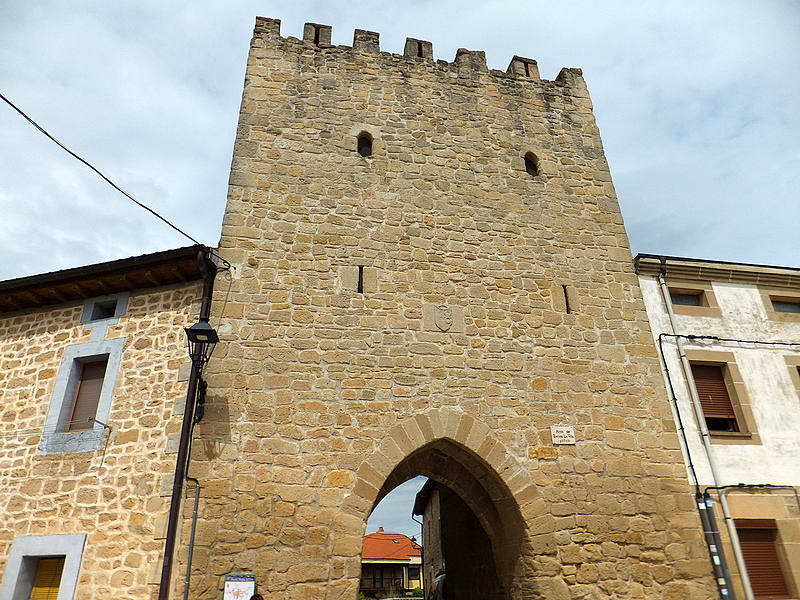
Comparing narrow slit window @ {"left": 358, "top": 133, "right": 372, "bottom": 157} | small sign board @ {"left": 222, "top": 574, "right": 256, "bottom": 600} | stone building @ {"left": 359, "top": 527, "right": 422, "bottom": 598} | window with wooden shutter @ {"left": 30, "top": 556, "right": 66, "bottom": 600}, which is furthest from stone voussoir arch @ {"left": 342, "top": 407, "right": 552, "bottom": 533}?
stone building @ {"left": 359, "top": 527, "right": 422, "bottom": 598}

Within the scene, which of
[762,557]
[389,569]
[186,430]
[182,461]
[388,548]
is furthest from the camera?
[388,548]

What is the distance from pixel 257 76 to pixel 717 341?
296 inches

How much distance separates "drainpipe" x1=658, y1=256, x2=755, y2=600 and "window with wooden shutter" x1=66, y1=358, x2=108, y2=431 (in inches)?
280

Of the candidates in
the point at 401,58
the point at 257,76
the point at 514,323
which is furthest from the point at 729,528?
the point at 257,76

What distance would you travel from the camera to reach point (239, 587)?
527 cm

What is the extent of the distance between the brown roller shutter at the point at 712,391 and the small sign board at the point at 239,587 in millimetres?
5731

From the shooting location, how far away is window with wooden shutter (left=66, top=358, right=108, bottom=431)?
20.6 feet

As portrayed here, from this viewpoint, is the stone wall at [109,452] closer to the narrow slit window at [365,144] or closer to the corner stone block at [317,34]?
the narrow slit window at [365,144]

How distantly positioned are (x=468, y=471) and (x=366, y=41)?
6815 millimetres

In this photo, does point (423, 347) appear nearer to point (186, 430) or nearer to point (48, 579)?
point (186, 430)

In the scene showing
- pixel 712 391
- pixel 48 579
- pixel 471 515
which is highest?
pixel 712 391

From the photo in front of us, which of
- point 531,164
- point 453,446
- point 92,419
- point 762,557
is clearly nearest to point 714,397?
point 762,557

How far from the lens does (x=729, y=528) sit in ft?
20.6

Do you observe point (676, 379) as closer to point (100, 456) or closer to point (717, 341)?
point (717, 341)
